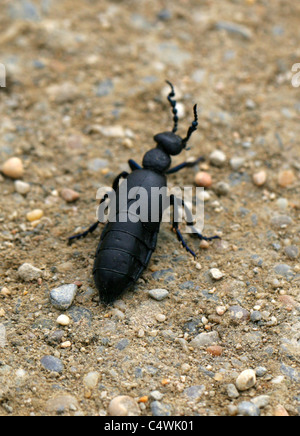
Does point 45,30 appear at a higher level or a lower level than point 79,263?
higher

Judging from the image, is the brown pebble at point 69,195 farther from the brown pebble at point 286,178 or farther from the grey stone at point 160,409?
the grey stone at point 160,409

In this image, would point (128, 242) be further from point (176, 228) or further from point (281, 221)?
point (281, 221)

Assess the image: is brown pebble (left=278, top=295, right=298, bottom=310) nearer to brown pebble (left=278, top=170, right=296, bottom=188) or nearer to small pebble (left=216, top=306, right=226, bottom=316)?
small pebble (left=216, top=306, right=226, bottom=316)

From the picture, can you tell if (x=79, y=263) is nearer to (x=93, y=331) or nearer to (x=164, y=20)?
(x=93, y=331)

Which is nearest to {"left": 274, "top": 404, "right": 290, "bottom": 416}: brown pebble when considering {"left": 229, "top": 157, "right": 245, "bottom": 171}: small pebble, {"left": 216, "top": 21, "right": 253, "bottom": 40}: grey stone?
{"left": 229, "top": 157, "right": 245, "bottom": 171}: small pebble

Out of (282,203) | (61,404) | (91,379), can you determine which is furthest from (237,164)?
(61,404)
